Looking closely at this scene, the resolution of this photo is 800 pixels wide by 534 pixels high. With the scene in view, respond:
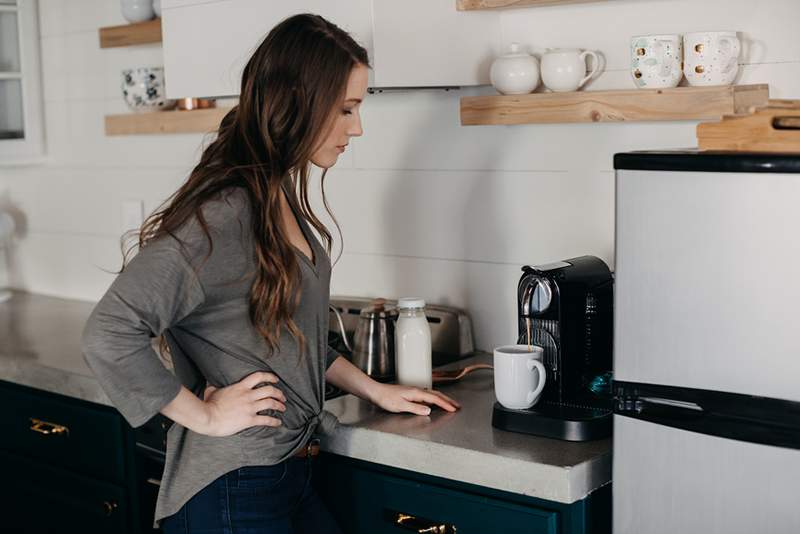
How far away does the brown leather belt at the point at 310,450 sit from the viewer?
182 cm

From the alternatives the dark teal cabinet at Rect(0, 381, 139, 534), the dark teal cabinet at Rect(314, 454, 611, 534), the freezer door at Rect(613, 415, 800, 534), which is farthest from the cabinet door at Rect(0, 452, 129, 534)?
the freezer door at Rect(613, 415, 800, 534)

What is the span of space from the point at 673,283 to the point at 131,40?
1.93 metres

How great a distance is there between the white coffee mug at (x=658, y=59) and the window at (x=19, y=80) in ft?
7.04

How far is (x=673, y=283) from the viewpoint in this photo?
59.3 inches

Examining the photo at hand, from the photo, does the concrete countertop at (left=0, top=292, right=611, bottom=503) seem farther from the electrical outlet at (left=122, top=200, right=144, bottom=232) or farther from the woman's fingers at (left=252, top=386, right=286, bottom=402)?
the electrical outlet at (left=122, top=200, right=144, bottom=232)

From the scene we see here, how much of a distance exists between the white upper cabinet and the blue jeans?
789 millimetres

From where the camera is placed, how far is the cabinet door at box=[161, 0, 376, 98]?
2.11 m

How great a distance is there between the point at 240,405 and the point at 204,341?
115 millimetres

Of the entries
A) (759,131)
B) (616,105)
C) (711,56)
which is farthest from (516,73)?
(759,131)

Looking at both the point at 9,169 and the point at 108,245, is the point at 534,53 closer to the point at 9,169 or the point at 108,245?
the point at 108,245

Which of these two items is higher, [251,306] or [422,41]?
[422,41]

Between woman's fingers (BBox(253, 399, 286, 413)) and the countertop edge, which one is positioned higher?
woman's fingers (BBox(253, 399, 286, 413))

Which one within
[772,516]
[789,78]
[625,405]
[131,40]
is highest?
[131,40]

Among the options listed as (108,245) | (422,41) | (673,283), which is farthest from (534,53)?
(108,245)
